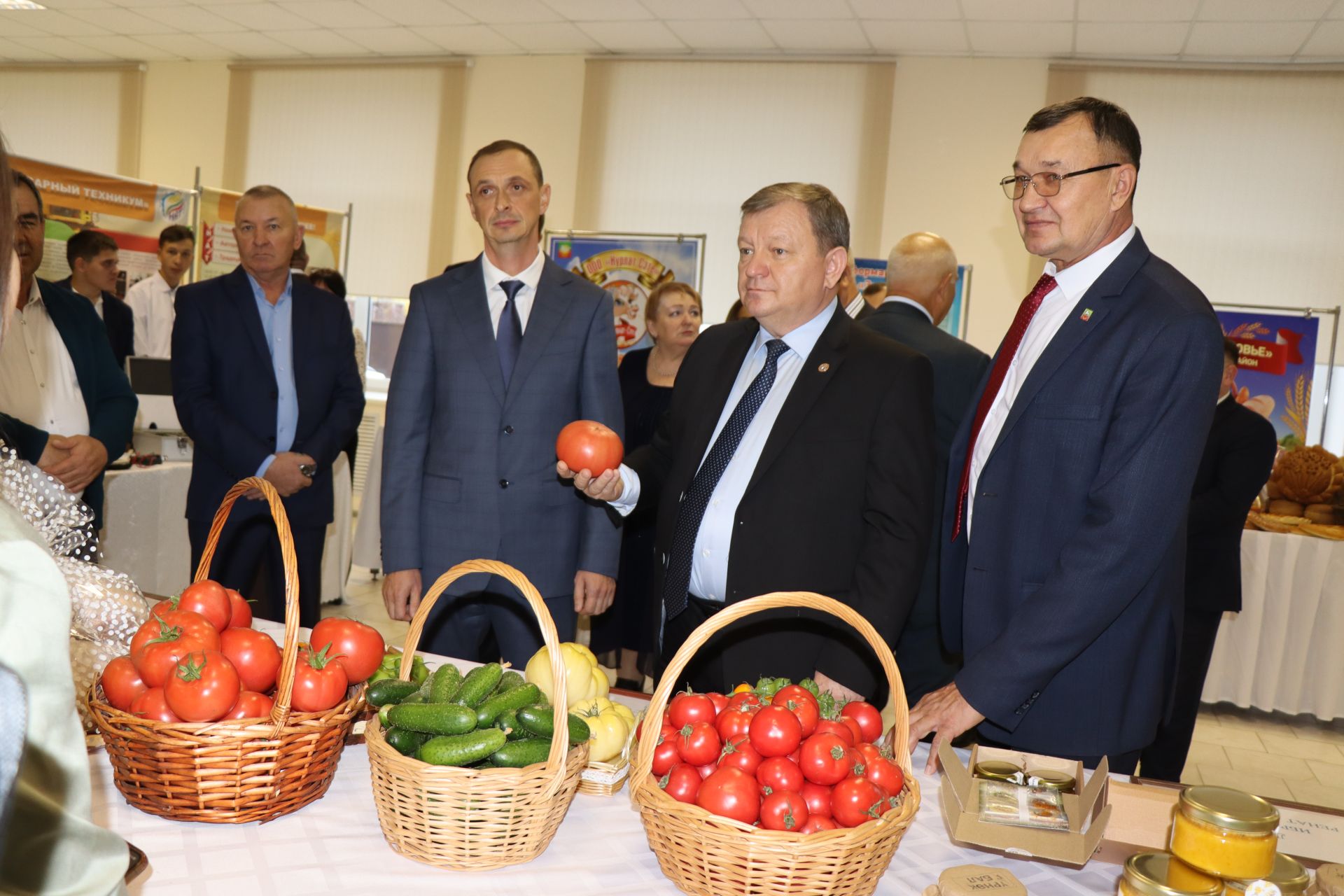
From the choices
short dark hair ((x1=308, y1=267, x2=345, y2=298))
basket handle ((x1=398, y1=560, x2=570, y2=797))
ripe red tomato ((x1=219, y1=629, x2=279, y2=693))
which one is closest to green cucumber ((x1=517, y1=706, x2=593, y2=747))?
basket handle ((x1=398, y1=560, x2=570, y2=797))

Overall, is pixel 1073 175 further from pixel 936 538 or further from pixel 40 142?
pixel 40 142

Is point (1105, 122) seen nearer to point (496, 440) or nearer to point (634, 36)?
point (496, 440)

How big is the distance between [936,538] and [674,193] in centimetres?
579

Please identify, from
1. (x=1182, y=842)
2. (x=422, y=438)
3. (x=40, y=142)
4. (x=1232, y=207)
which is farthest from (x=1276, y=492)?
(x=40, y=142)

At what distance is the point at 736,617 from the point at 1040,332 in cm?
102

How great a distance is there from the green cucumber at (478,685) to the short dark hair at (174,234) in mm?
6478

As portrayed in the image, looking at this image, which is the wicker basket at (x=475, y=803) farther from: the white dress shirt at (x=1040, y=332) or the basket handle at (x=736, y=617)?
the white dress shirt at (x=1040, y=332)

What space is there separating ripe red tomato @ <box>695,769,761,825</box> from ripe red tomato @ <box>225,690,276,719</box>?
0.56 m

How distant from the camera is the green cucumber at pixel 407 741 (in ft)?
4.09

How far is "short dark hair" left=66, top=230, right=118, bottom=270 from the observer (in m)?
5.93

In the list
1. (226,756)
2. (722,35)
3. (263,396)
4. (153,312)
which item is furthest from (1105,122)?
(153,312)

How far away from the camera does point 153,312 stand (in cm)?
689

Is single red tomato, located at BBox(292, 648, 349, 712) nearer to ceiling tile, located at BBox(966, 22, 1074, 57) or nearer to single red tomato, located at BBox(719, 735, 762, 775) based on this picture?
single red tomato, located at BBox(719, 735, 762, 775)

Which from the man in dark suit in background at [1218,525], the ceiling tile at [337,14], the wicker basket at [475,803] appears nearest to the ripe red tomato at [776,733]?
the wicker basket at [475,803]
